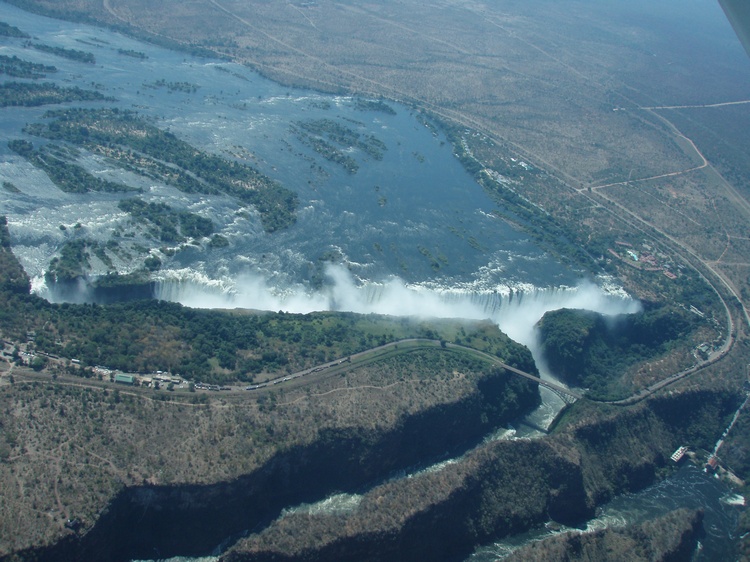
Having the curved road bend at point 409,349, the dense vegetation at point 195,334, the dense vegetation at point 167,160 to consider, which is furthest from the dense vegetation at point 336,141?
the curved road bend at point 409,349

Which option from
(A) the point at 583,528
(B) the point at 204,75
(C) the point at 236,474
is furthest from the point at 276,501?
(B) the point at 204,75

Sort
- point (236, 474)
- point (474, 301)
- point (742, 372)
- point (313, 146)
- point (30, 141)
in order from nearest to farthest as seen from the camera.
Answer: point (236, 474), point (742, 372), point (474, 301), point (30, 141), point (313, 146)

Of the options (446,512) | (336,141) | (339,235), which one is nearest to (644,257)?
(339,235)

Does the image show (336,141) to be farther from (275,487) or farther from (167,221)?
(275,487)

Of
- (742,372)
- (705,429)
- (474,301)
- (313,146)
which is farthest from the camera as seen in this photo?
(313,146)

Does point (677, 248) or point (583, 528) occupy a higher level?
point (677, 248)

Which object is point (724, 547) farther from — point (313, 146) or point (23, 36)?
point (23, 36)
